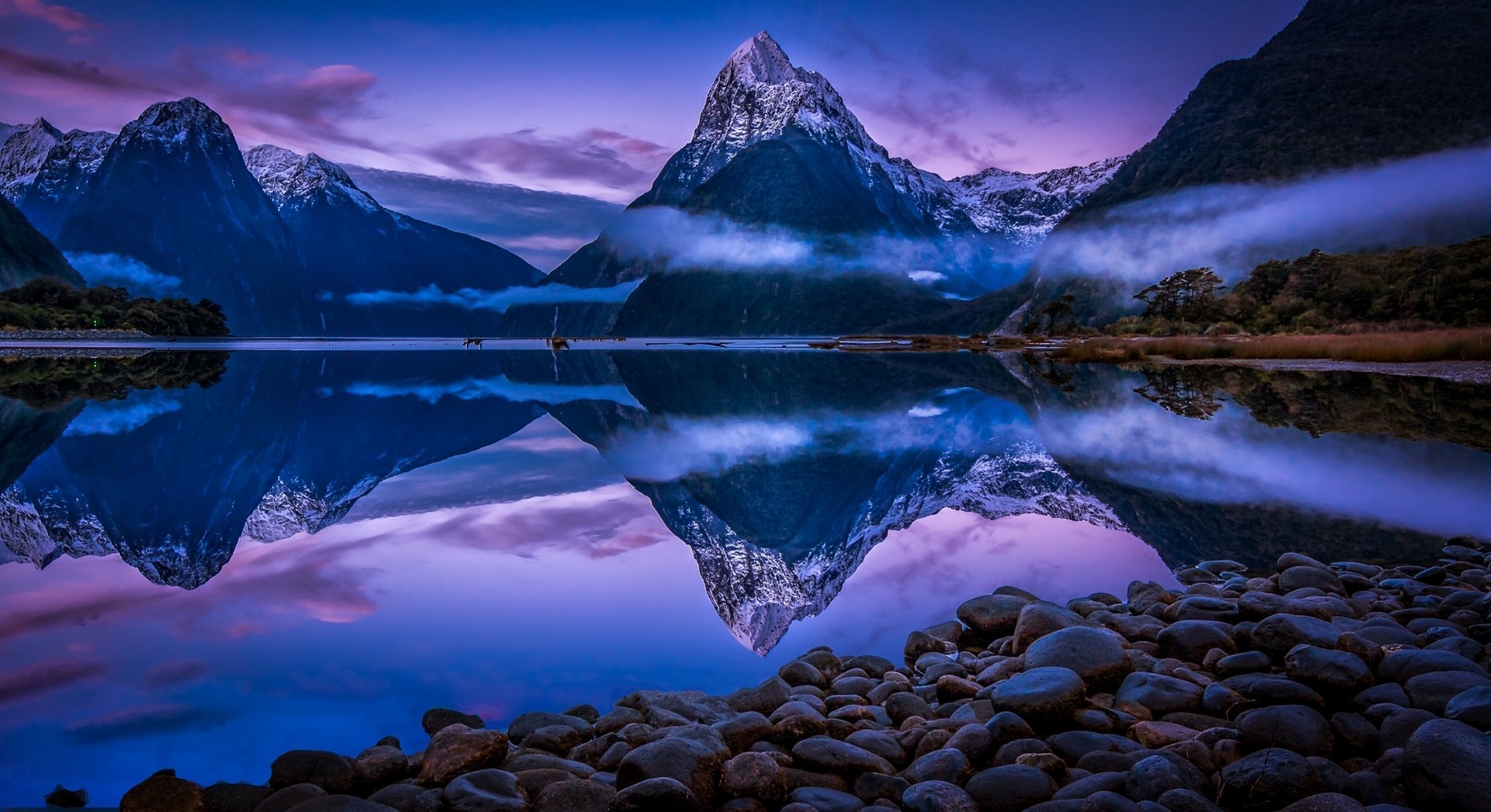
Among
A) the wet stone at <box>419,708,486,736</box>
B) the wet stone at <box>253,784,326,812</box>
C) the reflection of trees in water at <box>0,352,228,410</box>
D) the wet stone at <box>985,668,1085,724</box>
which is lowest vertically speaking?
the wet stone at <box>985,668,1085,724</box>

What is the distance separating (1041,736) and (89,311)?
160 metres

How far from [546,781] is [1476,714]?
5354 millimetres

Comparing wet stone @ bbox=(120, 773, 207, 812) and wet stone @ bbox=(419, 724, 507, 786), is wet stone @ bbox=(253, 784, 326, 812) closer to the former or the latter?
wet stone @ bbox=(120, 773, 207, 812)

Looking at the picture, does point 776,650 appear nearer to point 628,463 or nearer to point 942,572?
point 942,572

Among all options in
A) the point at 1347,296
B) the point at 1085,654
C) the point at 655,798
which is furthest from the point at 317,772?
the point at 1347,296

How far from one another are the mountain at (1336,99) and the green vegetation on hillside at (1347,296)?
7291 cm

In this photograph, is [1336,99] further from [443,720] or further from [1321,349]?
[443,720]

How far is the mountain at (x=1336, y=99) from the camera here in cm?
13388

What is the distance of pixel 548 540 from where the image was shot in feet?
36.6

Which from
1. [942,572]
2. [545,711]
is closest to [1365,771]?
[545,711]

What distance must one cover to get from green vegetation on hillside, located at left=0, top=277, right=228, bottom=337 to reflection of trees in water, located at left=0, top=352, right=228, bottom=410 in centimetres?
6731

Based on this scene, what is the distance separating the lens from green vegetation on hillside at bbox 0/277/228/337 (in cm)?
10938

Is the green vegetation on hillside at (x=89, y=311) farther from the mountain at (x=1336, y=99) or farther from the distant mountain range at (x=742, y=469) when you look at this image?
the mountain at (x=1336, y=99)

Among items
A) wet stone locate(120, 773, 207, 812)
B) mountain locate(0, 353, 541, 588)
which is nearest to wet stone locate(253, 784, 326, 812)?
wet stone locate(120, 773, 207, 812)
